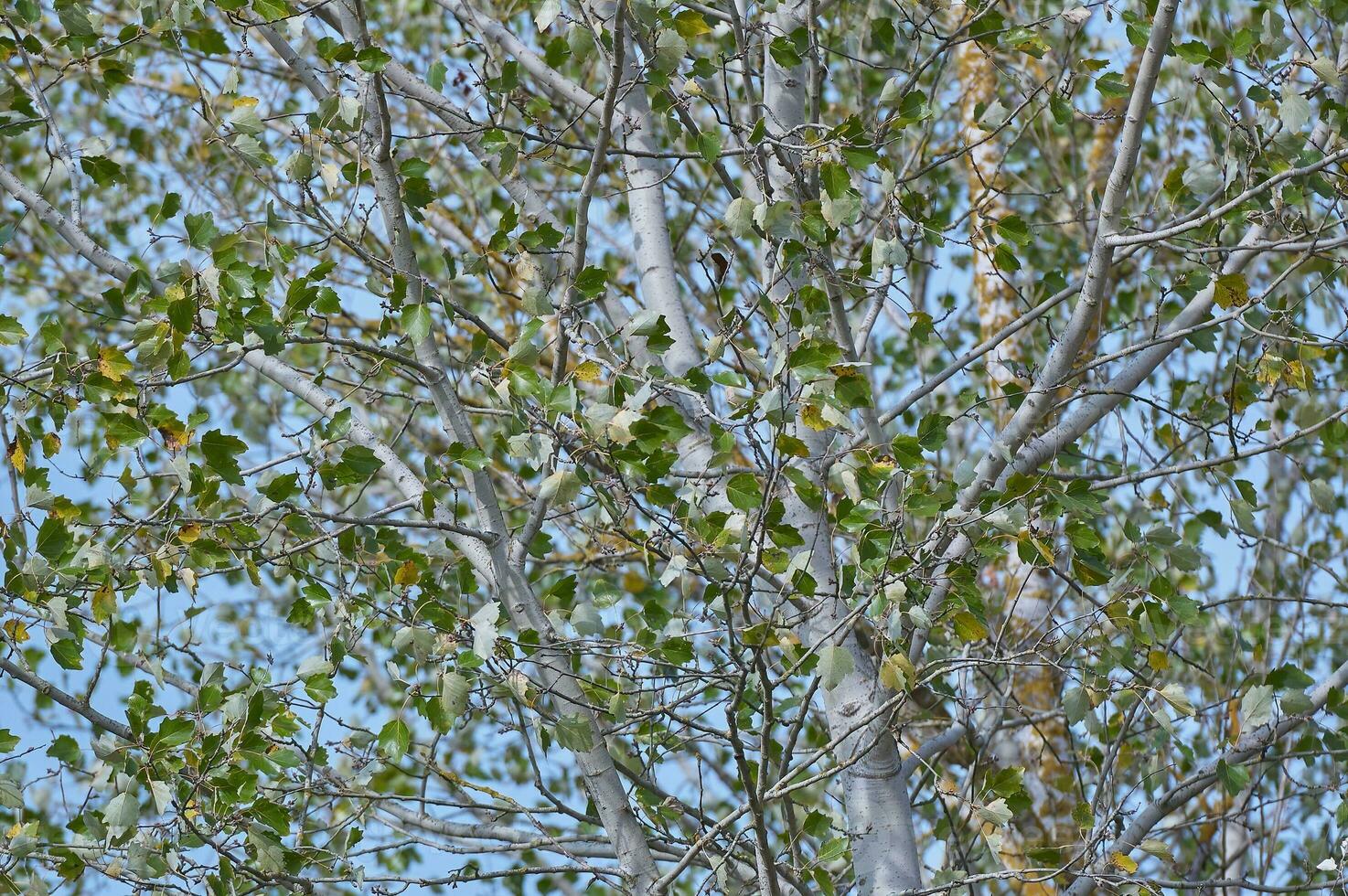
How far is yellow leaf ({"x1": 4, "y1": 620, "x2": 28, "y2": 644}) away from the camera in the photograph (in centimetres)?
295

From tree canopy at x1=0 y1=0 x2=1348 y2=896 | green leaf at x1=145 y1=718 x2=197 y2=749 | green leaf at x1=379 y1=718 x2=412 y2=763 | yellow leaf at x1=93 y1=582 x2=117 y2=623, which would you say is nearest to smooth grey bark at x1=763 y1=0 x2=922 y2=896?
tree canopy at x1=0 y1=0 x2=1348 y2=896

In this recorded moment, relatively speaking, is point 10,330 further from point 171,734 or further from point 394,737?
point 394,737

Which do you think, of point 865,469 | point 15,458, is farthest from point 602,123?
point 15,458

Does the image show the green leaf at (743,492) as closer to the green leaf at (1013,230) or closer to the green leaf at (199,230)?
the green leaf at (1013,230)

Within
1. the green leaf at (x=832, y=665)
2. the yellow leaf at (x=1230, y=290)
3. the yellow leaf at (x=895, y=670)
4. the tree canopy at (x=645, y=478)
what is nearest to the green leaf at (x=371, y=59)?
the tree canopy at (x=645, y=478)

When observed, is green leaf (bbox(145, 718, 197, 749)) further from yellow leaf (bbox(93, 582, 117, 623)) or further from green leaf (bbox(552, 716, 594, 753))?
green leaf (bbox(552, 716, 594, 753))

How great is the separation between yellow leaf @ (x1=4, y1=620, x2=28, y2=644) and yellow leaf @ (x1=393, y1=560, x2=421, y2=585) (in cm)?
90

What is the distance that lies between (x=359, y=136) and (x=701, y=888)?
1941 millimetres

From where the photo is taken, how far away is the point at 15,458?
2.95 metres

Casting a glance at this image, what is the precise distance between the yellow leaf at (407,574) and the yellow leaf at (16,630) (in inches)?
35.4

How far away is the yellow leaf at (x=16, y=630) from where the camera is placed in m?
2.95

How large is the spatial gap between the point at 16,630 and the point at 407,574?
95 centimetres

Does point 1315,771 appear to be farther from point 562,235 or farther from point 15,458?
point 15,458

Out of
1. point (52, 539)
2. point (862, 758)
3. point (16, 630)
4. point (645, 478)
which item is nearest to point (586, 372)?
point (645, 478)
